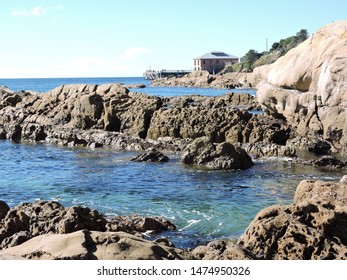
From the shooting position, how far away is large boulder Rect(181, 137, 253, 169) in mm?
23906

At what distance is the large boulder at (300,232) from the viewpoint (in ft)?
32.2

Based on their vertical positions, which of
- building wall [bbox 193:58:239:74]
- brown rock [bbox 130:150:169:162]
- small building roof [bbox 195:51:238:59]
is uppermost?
small building roof [bbox 195:51:238:59]

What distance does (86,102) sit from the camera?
38000mm

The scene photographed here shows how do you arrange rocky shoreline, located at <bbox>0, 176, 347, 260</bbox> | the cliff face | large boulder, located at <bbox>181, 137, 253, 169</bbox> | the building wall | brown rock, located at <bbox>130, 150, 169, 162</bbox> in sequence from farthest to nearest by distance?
1. the building wall
2. the cliff face
3. brown rock, located at <bbox>130, 150, 169, 162</bbox>
4. large boulder, located at <bbox>181, 137, 253, 169</bbox>
5. rocky shoreline, located at <bbox>0, 176, 347, 260</bbox>

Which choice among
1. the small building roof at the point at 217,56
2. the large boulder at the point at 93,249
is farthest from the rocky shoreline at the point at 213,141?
the small building roof at the point at 217,56

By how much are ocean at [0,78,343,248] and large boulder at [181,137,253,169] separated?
648mm

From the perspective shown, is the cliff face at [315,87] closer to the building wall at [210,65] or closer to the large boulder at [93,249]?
the large boulder at [93,249]

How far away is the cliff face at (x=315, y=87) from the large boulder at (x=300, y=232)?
16911mm

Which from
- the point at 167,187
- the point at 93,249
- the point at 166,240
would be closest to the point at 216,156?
the point at 167,187

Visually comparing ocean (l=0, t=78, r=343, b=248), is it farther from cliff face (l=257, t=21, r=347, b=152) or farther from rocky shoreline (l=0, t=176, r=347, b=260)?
cliff face (l=257, t=21, r=347, b=152)

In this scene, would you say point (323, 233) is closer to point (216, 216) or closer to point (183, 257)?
point (183, 257)

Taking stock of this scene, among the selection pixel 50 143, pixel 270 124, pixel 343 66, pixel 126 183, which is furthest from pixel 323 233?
pixel 50 143

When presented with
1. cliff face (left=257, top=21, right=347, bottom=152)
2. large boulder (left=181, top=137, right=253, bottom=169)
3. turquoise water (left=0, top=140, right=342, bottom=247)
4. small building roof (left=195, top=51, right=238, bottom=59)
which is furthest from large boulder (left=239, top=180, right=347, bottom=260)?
small building roof (left=195, top=51, right=238, bottom=59)

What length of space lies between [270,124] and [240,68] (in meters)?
108
